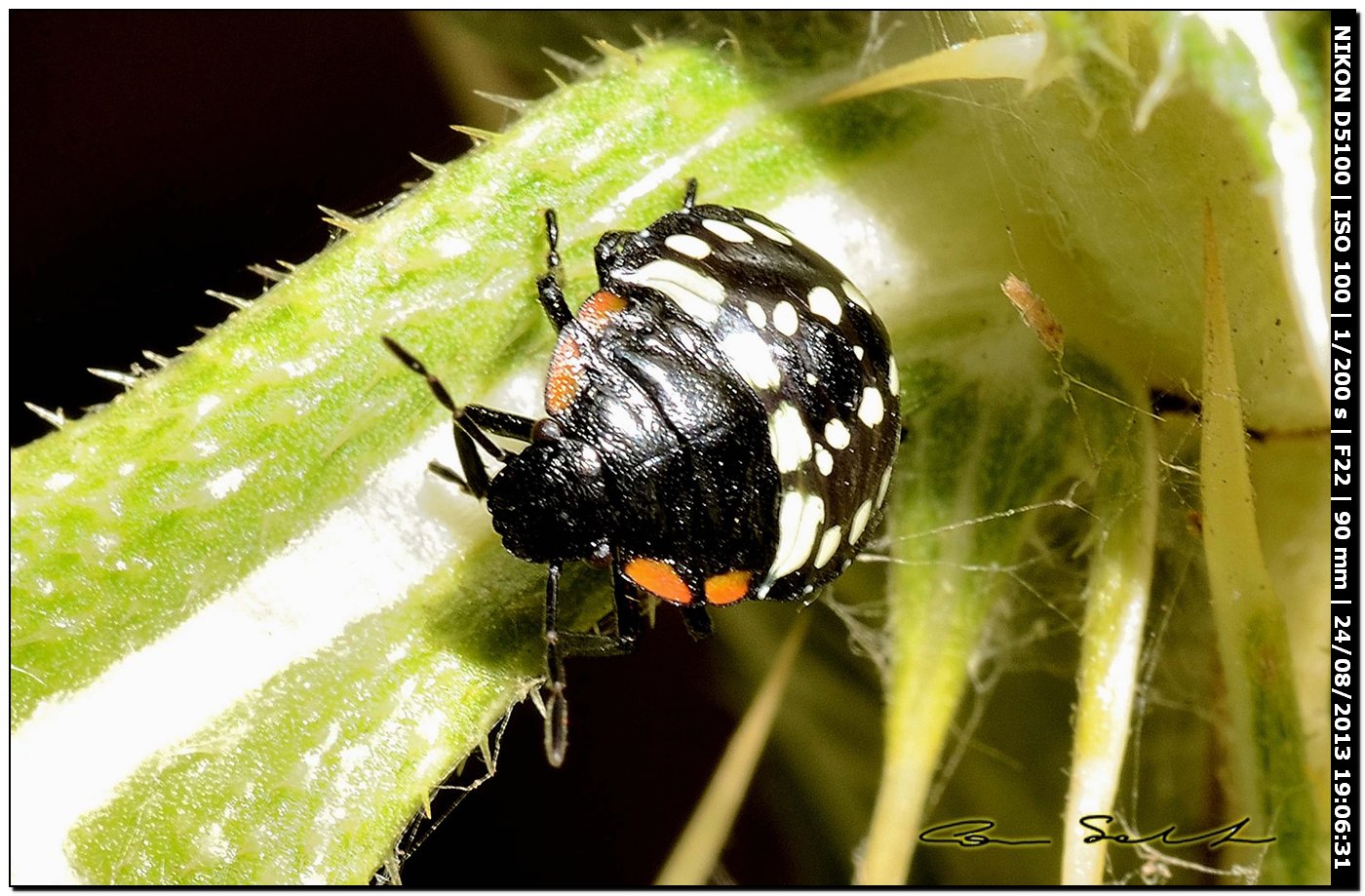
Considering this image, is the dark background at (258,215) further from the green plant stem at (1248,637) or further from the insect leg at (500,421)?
the green plant stem at (1248,637)

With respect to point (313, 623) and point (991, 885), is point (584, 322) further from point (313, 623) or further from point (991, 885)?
point (991, 885)

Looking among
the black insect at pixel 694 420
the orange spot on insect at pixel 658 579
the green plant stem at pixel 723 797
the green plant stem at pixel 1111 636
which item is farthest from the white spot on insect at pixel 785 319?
the green plant stem at pixel 723 797

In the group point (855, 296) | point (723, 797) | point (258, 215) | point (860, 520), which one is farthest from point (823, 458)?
point (258, 215)

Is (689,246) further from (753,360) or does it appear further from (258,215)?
(258,215)

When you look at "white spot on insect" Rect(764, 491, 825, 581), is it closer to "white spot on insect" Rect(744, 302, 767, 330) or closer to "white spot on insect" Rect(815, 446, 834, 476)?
"white spot on insect" Rect(815, 446, 834, 476)

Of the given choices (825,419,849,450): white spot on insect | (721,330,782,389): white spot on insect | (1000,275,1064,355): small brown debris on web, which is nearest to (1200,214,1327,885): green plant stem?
(1000,275,1064,355): small brown debris on web
